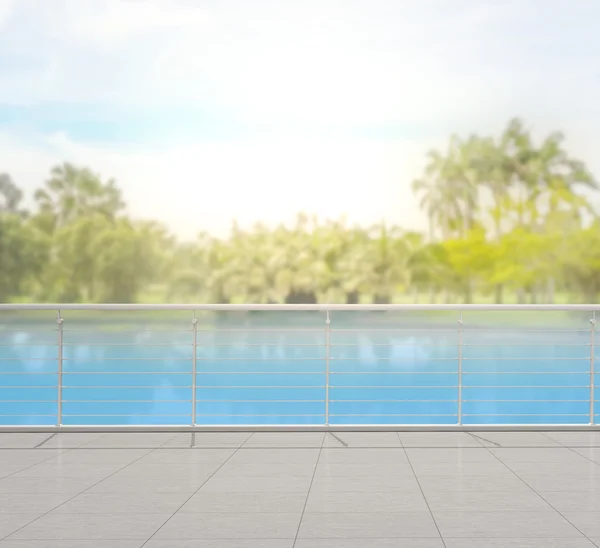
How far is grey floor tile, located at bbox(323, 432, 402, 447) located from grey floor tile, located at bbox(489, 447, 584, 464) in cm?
48

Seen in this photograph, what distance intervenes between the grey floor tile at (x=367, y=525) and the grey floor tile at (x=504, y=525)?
0.06 meters

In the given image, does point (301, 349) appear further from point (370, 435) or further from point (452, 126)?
point (370, 435)

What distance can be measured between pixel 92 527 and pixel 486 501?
1288 millimetres

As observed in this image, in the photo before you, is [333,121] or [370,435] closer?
[370,435]

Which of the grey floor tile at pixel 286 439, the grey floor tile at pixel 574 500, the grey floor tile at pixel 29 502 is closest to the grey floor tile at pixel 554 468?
the grey floor tile at pixel 574 500

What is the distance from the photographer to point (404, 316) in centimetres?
2273

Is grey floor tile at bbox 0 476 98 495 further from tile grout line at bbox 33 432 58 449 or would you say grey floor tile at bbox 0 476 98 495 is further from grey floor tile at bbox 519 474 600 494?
grey floor tile at bbox 519 474 600 494

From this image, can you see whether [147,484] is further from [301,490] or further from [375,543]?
[375,543]

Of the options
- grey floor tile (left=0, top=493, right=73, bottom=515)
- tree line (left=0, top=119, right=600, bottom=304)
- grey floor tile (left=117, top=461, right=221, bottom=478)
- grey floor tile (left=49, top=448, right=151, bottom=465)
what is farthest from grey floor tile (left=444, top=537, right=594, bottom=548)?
tree line (left=0, top=119, right=600, bottom=304)

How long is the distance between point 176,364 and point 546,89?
613 inches

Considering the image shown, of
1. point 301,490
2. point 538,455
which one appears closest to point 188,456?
point 301,490

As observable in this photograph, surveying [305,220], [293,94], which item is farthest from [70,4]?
[305,220]

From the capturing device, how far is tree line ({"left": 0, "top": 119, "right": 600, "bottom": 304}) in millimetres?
24375

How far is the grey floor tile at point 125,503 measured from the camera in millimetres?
2629
